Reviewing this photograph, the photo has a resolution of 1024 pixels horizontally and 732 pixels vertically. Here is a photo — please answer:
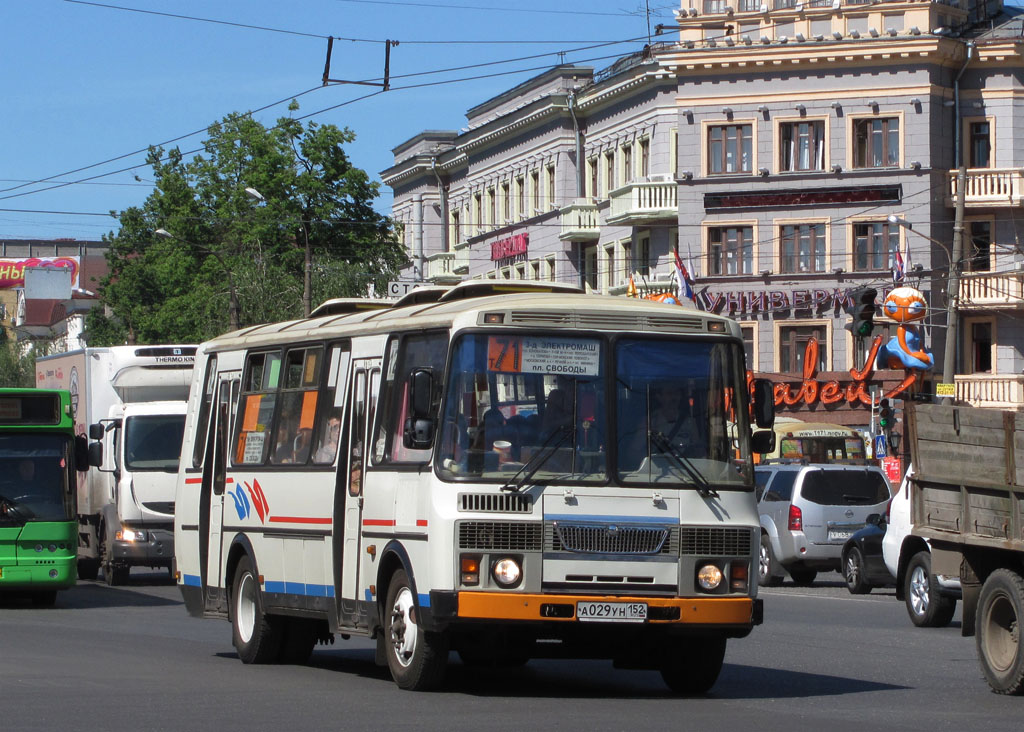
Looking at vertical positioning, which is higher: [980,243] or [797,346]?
[980,243]

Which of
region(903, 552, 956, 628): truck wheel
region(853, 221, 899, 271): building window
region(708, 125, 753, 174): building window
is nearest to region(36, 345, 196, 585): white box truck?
region(903, 552, 956, 628): truck wheel

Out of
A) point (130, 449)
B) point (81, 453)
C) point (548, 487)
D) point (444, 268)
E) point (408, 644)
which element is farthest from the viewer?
point (444, 268)

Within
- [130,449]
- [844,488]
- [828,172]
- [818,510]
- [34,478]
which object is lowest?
[818,510]

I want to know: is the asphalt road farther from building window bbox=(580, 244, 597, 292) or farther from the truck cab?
building window bbox=(580, 244, 597, 292)

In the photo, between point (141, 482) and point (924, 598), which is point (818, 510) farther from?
point (141, 482)

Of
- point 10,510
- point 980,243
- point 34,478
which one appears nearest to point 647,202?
point 980,243

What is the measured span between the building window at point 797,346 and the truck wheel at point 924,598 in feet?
125

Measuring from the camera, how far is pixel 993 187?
57.6 meters

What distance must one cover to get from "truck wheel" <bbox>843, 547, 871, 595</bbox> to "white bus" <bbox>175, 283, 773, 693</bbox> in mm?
14284

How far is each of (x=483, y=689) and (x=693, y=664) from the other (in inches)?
56.2

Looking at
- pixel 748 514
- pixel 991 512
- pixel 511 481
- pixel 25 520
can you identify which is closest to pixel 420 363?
pixel 511 481

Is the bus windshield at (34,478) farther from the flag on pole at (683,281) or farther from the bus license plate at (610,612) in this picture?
the flag on pole at (683,281)

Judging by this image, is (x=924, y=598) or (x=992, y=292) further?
(x=992, y=292)

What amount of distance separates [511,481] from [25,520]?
12564 millimetres
